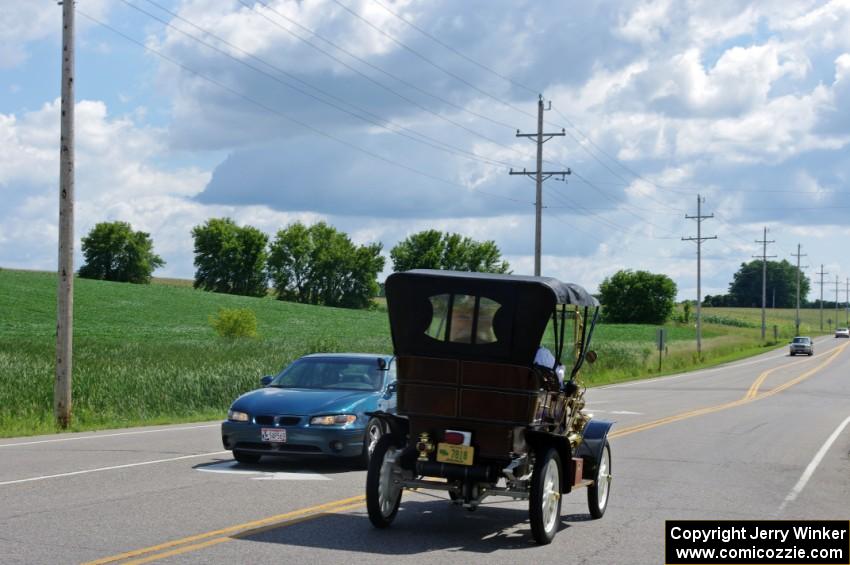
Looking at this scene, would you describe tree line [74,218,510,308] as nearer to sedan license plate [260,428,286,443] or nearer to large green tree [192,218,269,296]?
large green tree [192,218,269,296]

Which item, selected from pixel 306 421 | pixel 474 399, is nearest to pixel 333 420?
pixel 306 421

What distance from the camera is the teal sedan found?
1394 cm

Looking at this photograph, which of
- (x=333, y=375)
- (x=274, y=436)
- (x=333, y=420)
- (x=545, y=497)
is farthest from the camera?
(x=333, y=375)

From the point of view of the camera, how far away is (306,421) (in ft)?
46.0

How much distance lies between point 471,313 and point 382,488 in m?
1.70

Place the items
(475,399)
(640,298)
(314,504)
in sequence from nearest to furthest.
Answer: (475,399), (314,504), (640,298)

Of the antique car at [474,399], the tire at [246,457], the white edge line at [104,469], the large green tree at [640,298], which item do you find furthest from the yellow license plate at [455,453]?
the large green tree at [640,298]

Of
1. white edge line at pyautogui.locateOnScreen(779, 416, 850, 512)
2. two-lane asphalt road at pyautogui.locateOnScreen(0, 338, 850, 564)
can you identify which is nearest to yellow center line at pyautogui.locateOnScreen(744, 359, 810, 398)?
white edge line at pyautogui.locateOnScreen(779, 416, 850, 512)

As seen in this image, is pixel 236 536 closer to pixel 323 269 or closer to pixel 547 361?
pixel 547 361

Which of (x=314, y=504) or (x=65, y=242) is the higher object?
(x=65, y=242)

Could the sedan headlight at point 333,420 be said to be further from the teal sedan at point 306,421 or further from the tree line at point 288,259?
the tree line at point 288,259

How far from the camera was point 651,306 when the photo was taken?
530 feet

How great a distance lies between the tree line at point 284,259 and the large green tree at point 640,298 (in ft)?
68.5

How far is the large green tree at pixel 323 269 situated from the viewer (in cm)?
14488
